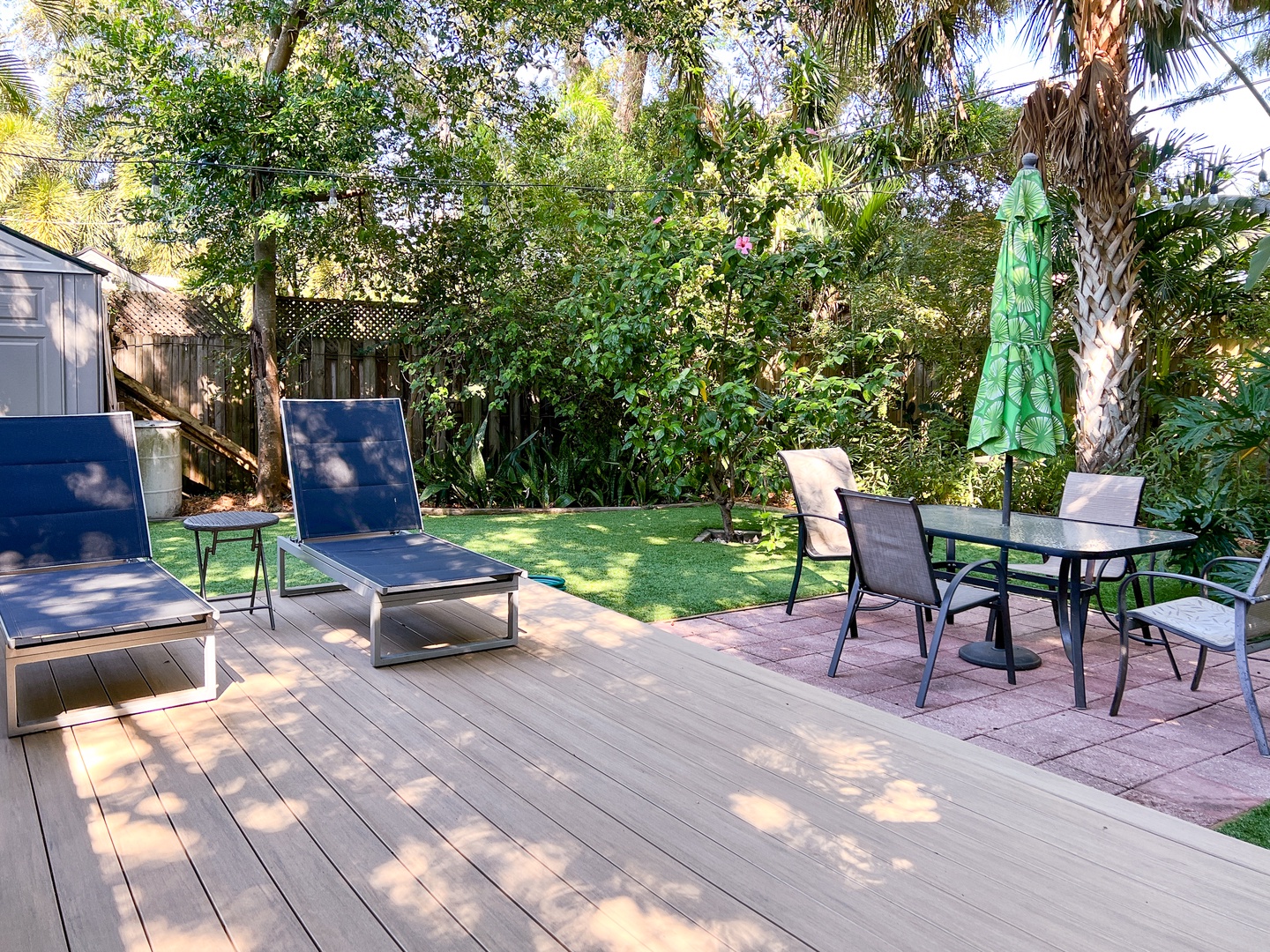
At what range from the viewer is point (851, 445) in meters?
9.80

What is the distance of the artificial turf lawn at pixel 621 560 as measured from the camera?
616 cm

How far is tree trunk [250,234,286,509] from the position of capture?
9734mm

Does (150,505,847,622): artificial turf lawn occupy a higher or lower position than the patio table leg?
lower

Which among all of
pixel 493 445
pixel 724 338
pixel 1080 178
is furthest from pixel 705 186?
pixel 493 445

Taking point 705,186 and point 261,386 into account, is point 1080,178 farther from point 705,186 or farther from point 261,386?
point 261,386

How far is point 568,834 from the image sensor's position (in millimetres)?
2666

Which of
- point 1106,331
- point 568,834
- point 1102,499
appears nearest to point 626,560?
point 1102,499

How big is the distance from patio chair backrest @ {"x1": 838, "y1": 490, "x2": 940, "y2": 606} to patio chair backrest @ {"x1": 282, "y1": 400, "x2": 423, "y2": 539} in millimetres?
2620

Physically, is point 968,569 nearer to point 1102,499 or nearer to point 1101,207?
point 1102,499

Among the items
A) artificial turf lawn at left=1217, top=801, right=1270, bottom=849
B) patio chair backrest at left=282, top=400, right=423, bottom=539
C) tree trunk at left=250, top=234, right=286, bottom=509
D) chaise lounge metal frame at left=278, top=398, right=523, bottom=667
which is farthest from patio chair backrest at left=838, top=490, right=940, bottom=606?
tree trunk at left=250, top=234, right=286, bottom=509

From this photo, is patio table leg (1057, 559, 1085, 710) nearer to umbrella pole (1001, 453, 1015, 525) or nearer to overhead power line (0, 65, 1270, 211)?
umbrella pole (1001, 453, 1015, 525)

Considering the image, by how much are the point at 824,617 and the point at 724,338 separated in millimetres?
2847

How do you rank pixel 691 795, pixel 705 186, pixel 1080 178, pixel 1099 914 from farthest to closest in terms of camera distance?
pixel 705 186 < pixel 1080 178 < pixel 691 795 < pixel 1099 914

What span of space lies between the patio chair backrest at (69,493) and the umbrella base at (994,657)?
13.4 feet
